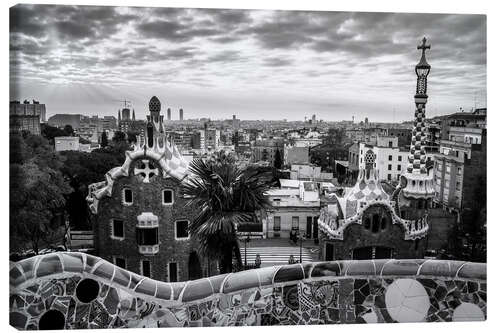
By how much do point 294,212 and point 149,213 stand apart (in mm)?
2598

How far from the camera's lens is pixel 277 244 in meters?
8.46

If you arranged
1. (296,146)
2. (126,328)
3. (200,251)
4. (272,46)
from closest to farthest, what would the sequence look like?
(126,328) < (272,46) < (200,251) < (296,146)

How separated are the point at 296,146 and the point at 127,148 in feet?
10.00

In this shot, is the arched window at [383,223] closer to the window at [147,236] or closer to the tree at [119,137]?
the window at [147,236]

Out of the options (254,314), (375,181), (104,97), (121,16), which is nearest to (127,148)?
(104,97)

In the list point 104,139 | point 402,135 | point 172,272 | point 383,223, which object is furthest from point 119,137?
point 402,135

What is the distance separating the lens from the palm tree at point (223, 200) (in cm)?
737

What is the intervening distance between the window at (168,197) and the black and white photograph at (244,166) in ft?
0.20

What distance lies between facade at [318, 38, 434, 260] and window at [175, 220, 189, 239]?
7.73 ft

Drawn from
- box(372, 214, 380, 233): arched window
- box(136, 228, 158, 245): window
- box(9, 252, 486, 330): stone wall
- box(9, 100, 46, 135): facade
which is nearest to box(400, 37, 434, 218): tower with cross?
box(372, 214, 380, 233): arched window

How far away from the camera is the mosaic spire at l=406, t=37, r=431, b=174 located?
7891 mm

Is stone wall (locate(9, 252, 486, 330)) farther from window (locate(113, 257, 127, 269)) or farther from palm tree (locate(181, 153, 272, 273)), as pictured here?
window (locate(113, 257, 127, 269))

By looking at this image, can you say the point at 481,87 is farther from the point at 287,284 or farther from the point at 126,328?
the point at 126,328

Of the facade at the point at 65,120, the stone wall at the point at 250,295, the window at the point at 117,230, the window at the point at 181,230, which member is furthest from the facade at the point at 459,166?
the facade at the point at 65,120
